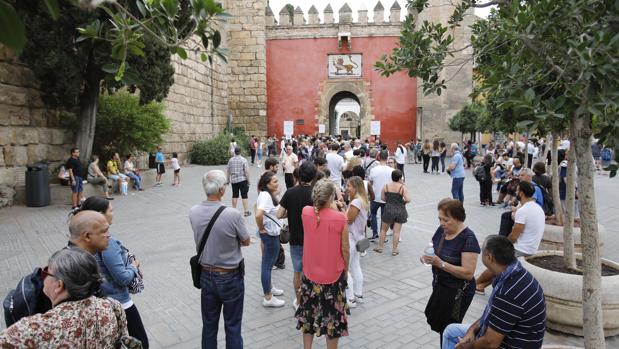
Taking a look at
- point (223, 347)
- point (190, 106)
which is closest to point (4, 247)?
point (223, 347)

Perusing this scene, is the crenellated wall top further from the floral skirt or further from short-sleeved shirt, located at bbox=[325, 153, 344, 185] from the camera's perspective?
the floral skirt

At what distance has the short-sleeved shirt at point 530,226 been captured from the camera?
15.0 feet

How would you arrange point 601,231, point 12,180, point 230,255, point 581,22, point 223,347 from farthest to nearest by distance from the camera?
point 12,180 → point 601,231 → point 223,347 → point 230,255 → point 581,22

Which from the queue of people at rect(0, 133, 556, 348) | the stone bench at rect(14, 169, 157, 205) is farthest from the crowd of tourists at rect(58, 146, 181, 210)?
the queue of people at rect(0, 133, 556, 348)

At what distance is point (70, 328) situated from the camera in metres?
1.78

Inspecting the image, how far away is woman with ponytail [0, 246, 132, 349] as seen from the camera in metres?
1.72

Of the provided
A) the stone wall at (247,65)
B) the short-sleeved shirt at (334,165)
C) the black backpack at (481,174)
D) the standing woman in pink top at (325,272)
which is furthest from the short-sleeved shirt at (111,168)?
the stone wall at (247,65)

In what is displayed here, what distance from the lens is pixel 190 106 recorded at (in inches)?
755

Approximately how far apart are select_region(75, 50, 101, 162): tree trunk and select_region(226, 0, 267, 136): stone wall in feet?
43.0

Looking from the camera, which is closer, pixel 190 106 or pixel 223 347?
pixel 223 347

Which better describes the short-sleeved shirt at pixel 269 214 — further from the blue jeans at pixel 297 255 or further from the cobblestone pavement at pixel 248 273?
the cobblestone pavement at pixel 248 273

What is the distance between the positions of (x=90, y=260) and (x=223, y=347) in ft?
7.13

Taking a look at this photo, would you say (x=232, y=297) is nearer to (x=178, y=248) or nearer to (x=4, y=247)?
(x=178, y=248)

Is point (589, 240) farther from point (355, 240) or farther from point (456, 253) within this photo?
point (355, 240)
